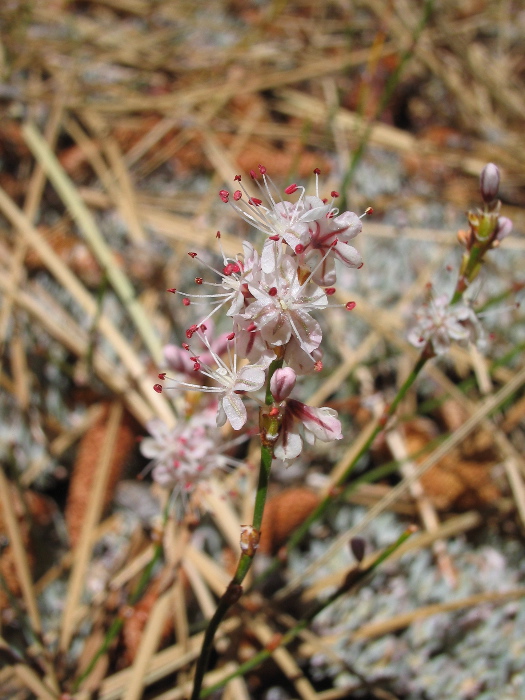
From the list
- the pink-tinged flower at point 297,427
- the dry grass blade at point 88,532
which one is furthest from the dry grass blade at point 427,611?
the pink-tinged flower at point 297,427

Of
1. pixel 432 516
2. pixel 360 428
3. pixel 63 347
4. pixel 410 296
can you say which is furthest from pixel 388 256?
pixel 63 347

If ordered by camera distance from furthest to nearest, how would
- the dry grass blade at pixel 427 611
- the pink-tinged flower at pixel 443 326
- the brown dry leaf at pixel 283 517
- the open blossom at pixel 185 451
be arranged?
the brown dry leaf at pixel 283 517 → the dry grass blade at pixel 427 611 → the open blossom at pixel 185 451 → the pink-tinged flower at pixel 443 326

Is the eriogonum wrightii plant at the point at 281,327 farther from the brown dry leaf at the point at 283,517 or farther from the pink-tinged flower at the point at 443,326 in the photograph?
the brown dry leaf at the point at 283,517

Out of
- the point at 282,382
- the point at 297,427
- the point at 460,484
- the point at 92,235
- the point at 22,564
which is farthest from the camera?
the point at 92,235

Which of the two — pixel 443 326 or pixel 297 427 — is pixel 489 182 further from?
pixel 297 427

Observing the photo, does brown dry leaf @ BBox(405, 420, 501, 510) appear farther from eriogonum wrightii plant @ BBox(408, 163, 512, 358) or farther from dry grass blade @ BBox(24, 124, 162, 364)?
dry grass blade @ BBox(24, 124, 162, 364)

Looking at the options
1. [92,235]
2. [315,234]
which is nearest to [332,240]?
[315,234]

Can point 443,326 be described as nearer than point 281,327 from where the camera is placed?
→ No

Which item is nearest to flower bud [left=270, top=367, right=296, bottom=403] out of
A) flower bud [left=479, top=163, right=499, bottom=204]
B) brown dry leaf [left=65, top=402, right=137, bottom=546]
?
flower bud [left=479, top=163, right=499, bottom=204]
